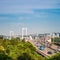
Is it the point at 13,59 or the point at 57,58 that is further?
the point at 13,59

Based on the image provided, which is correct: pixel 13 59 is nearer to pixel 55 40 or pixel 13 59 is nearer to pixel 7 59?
pixel 7 59

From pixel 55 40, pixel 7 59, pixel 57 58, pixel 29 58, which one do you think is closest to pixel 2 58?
pixel 7 59

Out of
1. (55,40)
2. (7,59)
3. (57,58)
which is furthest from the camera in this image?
(55,40)

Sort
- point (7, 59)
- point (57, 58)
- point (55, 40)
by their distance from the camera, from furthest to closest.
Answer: point (55, 40) < point (7, 59) < point (57, 58)

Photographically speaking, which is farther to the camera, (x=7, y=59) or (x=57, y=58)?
(x=7, y=59)

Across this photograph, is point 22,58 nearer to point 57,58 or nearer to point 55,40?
point 57,58

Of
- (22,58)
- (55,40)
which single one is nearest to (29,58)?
(22,58)

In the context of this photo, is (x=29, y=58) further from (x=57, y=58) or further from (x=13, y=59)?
(x=57, y=58)
